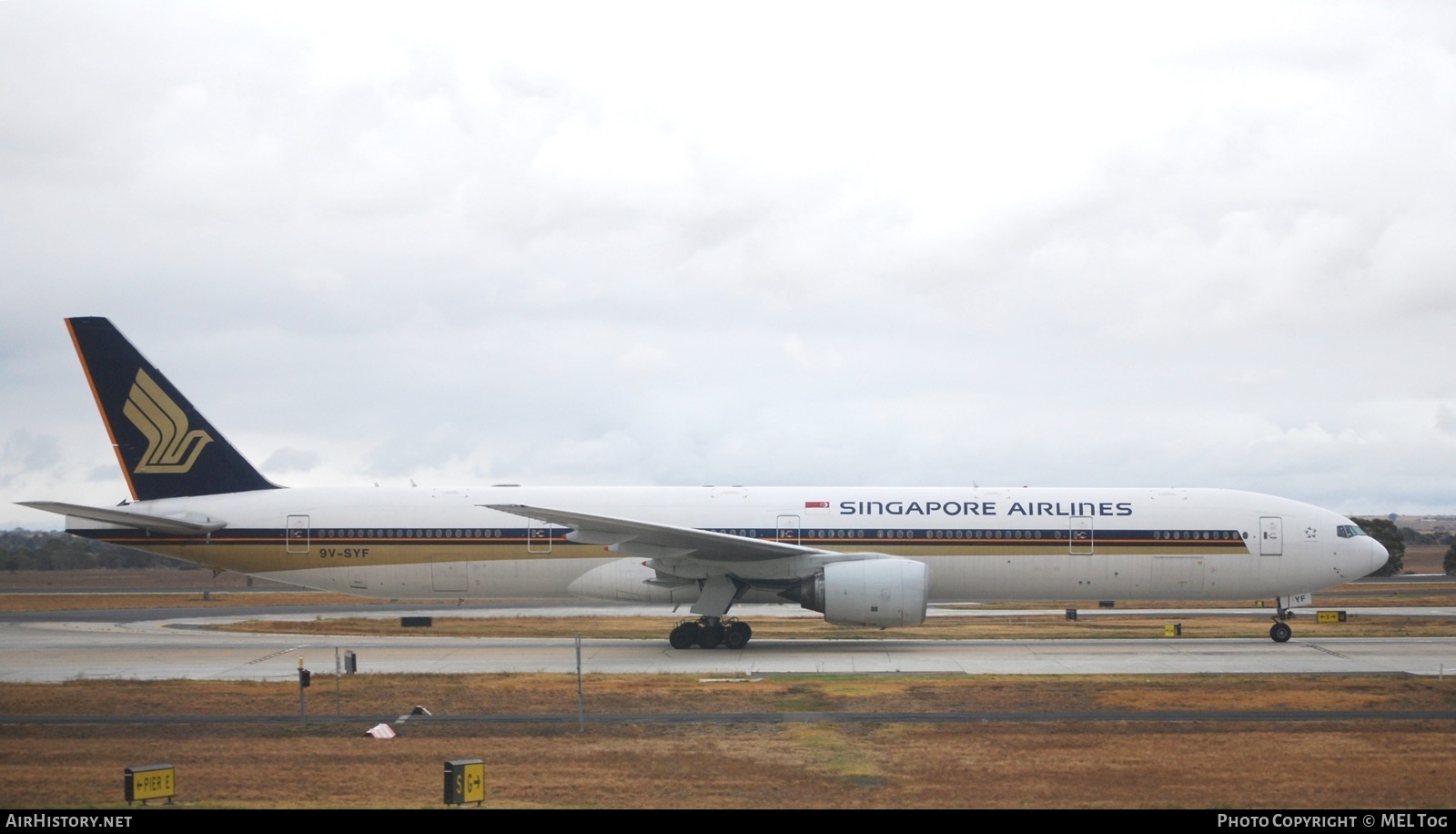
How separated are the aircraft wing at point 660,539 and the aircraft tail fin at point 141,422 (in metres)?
8.68

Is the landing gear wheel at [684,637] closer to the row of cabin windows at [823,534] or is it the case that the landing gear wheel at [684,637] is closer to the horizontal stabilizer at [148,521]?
the row of cabin windows at [823,534]

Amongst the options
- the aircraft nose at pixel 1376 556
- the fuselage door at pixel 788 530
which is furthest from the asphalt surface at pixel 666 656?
the fuselage door at pixel 788 530

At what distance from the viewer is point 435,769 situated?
49.7 ft

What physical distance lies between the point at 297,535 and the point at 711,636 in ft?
34.5

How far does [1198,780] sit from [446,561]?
1996cm

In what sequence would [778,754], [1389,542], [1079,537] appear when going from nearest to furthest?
[778,754] < [1079,537] < [1389,542]

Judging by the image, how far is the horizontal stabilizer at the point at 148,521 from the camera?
28766 mm

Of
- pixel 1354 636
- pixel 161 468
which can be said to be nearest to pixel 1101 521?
pixel 1354 636

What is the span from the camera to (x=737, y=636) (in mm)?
28891

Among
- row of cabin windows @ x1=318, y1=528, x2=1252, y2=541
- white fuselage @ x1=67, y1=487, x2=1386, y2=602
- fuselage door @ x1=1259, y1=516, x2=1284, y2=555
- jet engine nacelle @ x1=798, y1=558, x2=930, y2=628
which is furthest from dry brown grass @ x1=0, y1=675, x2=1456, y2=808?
fuselage door @ x1=1259, y1=516, x2=1284, y2=555

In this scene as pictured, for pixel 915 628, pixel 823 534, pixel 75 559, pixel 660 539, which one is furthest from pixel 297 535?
pixel 75 559

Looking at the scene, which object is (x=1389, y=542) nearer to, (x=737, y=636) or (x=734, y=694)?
(x=737, y=636)
